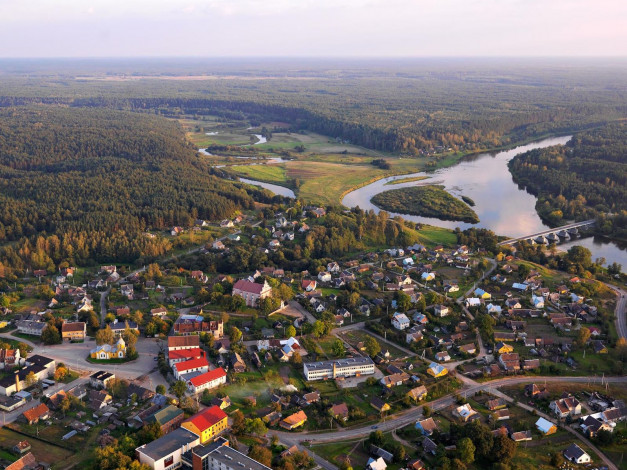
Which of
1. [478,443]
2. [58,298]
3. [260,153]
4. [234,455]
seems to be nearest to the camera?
[234,455]

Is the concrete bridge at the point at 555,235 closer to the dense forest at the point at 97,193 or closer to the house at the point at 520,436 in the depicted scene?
the house at the point at 520,436

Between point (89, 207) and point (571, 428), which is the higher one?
point (89, 207)

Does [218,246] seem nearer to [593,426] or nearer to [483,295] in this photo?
[483,295]

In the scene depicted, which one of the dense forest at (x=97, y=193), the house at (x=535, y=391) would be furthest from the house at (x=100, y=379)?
the house at (x=535, y=391)

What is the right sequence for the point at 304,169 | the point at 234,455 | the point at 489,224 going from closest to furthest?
the point at 234,455 < the point at 489,224 < the point at 304,169

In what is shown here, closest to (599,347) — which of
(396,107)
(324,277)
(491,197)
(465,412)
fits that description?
(465,412)

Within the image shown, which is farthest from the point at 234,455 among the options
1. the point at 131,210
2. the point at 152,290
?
the point at 131,210

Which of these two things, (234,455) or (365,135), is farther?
(365,135)

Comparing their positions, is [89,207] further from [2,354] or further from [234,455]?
[234,455]
